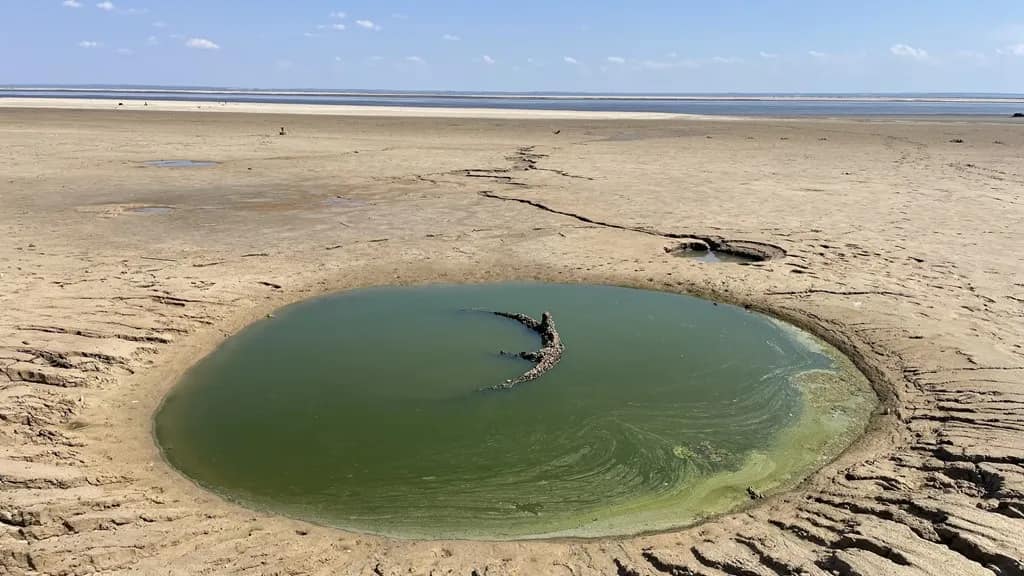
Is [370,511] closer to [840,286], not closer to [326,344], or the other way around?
[326,344]

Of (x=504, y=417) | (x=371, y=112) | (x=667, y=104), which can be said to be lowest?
(x=504, y=417)

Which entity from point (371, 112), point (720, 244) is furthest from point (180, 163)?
point (371, 112)

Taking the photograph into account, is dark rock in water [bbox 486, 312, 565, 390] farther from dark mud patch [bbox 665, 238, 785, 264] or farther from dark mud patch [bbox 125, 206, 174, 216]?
dark mud patch [bbox 125, 206, 174, 216]

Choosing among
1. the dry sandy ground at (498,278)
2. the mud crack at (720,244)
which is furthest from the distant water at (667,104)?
the mud crack at (720,244)

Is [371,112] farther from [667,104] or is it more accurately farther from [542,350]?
[667,104]

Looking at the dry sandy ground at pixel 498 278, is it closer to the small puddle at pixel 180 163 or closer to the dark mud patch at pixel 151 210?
the dark mud patch at pixel 151 210

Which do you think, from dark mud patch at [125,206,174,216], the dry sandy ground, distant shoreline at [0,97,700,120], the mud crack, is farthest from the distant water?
dark mud patch at [125,206,174,216]
